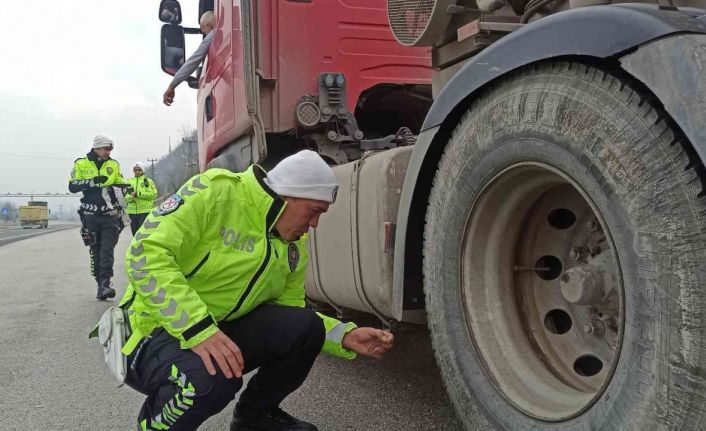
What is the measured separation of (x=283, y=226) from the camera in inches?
88.2

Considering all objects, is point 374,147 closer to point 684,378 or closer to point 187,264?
point 187,264

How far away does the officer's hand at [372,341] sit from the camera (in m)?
2.32

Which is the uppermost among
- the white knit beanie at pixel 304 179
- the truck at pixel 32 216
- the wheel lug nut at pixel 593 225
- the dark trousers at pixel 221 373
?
the white knit beanie at pixel 304 179

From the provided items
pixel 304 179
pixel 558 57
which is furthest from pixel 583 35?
pixel 304 179

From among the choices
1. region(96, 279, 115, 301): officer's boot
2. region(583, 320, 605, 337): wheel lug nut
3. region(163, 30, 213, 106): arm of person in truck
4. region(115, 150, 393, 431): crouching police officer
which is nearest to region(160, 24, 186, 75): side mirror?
region(163, 30, 213, 106): arm of person in truck

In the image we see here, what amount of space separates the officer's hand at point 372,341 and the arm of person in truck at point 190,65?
10.0 ft

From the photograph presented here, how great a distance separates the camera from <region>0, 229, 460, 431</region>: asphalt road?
271cm

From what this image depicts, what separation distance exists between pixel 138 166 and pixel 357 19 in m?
6.79

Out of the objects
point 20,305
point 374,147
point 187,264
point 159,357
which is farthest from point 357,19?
point 20,305

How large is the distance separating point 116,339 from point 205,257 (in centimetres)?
45

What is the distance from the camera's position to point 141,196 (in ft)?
30.1

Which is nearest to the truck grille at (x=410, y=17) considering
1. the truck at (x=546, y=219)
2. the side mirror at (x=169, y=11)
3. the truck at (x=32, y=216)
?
the truck at (x=546, y=219)

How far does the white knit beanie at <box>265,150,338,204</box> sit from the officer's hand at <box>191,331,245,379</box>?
0.55 metres

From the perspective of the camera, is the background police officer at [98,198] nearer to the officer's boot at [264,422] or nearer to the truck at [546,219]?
the truck at [546,219]
